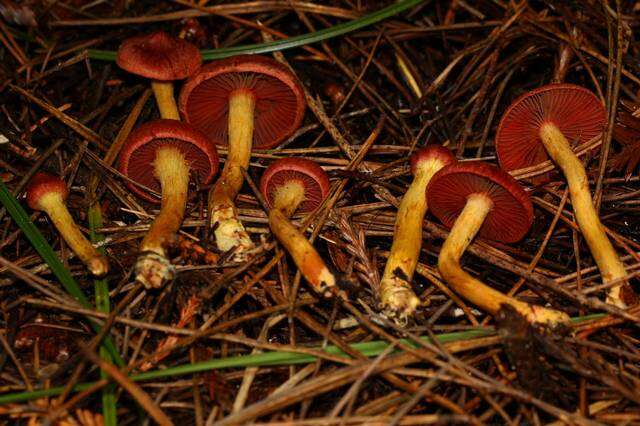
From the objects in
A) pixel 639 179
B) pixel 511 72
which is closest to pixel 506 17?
pixel 511 72

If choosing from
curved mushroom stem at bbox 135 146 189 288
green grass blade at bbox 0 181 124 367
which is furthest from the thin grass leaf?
curved mushroom stem at bbox 135 146 189 288

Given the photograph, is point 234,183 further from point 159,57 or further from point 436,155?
point 436,155

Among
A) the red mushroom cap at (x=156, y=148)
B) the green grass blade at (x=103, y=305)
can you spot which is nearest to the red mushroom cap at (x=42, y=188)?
the green grass blade at (x=103, y=305)

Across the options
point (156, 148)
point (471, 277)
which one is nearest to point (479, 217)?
point (471, 277)

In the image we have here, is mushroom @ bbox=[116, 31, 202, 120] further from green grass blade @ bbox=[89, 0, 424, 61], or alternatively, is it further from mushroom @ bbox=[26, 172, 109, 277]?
mushroom @ bbox=[26, 172, 109, 277]

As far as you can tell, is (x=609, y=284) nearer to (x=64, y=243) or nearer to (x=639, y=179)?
(x=639, y=179)

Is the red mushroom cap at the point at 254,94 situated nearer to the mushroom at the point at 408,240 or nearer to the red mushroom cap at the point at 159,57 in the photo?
the red mushroom cap at the point at 159,57

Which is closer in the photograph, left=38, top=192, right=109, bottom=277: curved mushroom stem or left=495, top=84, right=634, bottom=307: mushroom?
left=38, top=192, right=109, bottom=277: curved mushroom stem
